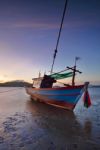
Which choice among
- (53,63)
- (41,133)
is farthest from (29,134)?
(53,63)

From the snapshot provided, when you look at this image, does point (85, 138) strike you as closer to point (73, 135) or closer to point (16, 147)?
point (73, 135)

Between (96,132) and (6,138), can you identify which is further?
(96,132)

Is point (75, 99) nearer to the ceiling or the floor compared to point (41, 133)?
nearer to the ceiling

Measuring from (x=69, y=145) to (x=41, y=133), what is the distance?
216 centimetres

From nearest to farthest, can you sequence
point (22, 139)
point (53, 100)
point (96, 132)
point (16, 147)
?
1. point (16, 147)
2. point (22, 139)
3. point (96, 132)
4. point (53, 100)

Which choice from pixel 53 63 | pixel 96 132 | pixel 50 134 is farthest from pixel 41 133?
pixel 53 63

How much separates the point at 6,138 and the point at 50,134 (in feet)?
7.08

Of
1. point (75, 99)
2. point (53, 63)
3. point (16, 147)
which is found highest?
point (53, 63)

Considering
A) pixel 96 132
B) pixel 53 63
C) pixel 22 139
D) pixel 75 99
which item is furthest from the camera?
pixel 53 63

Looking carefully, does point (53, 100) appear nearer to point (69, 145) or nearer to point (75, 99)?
point (75, 99)

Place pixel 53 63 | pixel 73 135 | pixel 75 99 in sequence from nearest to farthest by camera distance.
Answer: pixel 73 135, pixel 75 99, pixel 53 63

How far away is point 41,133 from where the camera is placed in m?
9.38

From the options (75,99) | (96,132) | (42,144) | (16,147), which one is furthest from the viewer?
(75,99)

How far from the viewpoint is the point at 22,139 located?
8.25 metres
